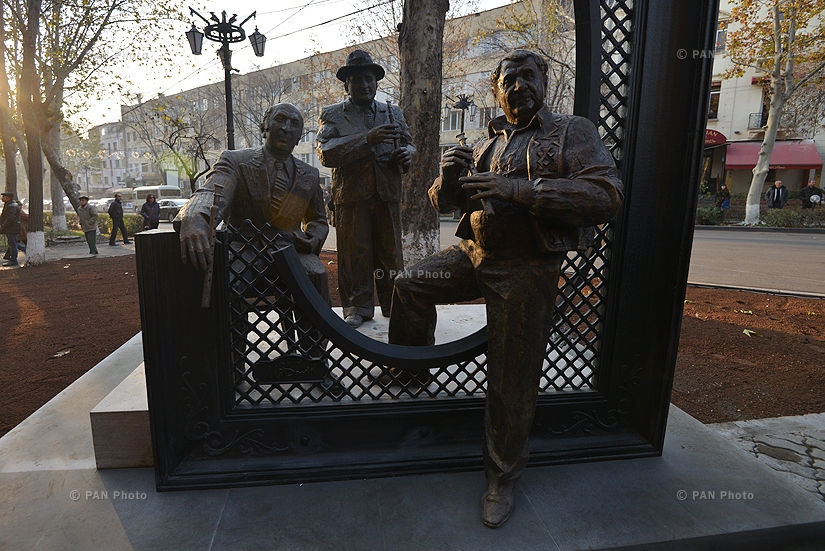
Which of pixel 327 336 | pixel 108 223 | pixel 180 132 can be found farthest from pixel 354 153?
pixel 180 132

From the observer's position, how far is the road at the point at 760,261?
8.14 meters

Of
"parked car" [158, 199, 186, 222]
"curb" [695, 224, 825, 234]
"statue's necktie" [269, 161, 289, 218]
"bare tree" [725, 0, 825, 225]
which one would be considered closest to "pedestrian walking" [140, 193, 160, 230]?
"parked car" [158, 199, 186, 222]

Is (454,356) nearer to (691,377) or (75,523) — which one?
(75,523)

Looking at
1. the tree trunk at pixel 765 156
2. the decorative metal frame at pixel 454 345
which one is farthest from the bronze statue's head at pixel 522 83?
the tree trunk at pixel 765 156

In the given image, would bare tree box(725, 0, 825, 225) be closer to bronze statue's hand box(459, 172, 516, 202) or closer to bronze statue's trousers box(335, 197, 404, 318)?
bronze statue's trousers box(335, 197, 404, 318)

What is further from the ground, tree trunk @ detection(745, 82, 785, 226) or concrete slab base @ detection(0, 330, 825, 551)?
tree trunk @ detection(745, 82, 785, 226)

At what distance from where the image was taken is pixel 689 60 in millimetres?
2543

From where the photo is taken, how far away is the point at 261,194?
3195 millimetres

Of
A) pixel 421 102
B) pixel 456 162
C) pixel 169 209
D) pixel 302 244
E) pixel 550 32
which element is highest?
pixel 550 32

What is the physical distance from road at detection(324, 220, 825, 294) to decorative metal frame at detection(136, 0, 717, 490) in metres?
6.32

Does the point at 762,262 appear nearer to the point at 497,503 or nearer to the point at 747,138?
the point at 497,503

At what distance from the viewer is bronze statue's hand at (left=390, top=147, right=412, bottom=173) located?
395 cm

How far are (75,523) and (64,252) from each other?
1390cm

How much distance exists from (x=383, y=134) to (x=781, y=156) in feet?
84.8
